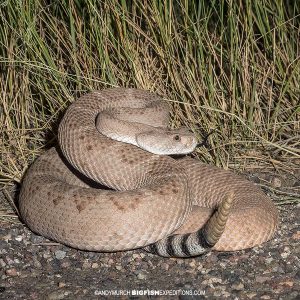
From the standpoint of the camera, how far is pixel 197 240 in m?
4.31

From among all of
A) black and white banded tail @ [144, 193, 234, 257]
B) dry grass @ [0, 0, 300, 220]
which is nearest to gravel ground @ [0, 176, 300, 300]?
black and white banded tail @ [144, 193, 234, 257]

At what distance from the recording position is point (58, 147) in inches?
228

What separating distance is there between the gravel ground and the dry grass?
3.51 feet

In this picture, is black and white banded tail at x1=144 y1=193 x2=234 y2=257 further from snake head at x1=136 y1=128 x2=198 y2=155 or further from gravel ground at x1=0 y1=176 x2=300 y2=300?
snake head at x1=136 y1=128 x2=198 y2=155

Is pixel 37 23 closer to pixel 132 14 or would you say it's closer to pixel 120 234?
pixel 132 14

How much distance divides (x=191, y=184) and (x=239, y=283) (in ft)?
4.14

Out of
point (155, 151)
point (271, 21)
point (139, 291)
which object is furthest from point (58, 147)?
point (271, 21)

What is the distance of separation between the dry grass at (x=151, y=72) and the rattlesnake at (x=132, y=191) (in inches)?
13.2

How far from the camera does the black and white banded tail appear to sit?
3.95 m

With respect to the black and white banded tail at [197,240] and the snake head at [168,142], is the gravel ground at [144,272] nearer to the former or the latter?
the black and white banded tail at [197,240]

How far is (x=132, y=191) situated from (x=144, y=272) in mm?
533

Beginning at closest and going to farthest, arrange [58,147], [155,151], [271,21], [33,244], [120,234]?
[120,234] < [33,244] < [155,151] < [58,147] < [271,21]

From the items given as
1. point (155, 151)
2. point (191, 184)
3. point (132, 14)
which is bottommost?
point (191, 184)

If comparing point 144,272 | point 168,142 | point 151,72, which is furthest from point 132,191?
point 151,72
